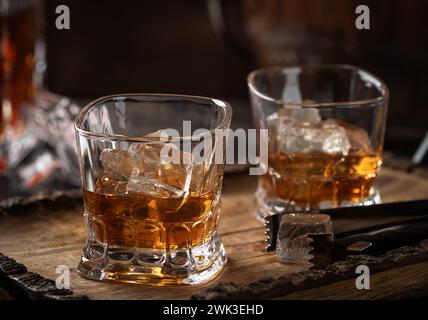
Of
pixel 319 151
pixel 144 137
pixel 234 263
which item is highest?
pixel 144 137

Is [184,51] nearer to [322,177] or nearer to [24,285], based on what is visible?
[322,177]

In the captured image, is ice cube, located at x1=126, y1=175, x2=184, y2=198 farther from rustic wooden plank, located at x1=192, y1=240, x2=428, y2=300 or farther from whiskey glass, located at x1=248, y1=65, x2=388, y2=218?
whiskey glass, located at x1=248, y1=65, x2=388, y2=218

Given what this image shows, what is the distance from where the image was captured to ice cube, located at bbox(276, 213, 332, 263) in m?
1.25

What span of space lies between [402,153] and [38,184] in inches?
39.6

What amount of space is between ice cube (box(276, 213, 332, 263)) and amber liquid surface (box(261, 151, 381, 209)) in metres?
0.22

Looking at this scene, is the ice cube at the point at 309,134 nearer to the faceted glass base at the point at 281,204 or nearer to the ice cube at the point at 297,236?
the faceted glass base at the point at 281,204

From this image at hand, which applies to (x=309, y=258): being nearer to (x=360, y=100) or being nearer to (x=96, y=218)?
(x=96, y=218)

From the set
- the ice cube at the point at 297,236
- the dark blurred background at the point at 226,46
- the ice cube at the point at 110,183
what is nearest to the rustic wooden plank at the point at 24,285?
the ice cube at the point at 110,183

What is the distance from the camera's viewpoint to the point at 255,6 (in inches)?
99.2

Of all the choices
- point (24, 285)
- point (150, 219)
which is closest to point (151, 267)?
point (150, 219)

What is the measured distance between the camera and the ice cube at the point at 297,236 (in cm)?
125

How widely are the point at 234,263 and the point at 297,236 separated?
10 cm

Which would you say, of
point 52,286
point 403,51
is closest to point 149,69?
point 403,51

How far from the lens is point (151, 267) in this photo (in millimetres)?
1184
